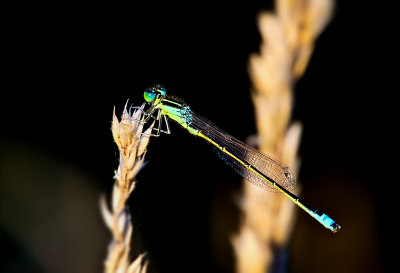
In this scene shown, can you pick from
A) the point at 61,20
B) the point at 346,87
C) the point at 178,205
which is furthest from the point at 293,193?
the point at 61,20

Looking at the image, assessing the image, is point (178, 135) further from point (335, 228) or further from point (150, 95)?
point (335, 228)

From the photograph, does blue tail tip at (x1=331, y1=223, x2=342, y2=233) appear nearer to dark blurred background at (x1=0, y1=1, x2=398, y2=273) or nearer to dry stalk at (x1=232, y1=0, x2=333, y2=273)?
dark blurred background at (x1=0, y1=1, x2=398, y2=273)

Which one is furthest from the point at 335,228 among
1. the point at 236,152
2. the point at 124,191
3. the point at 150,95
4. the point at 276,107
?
the point at 124,191

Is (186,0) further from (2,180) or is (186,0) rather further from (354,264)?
(354,264)

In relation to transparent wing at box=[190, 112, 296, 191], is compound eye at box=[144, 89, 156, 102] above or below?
below

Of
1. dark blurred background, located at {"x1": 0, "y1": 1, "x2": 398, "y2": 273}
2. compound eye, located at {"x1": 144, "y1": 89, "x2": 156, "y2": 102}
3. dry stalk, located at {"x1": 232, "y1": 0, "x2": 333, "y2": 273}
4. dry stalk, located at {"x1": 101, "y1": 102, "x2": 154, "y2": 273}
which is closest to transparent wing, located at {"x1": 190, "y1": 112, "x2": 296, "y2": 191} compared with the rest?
dark blurred background, located at {"x1": 0, "y1": 1, "x2": 398, "y2": 273}

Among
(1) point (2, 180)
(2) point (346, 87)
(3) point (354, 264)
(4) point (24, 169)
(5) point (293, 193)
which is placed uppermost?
(2) point (346, 87)
